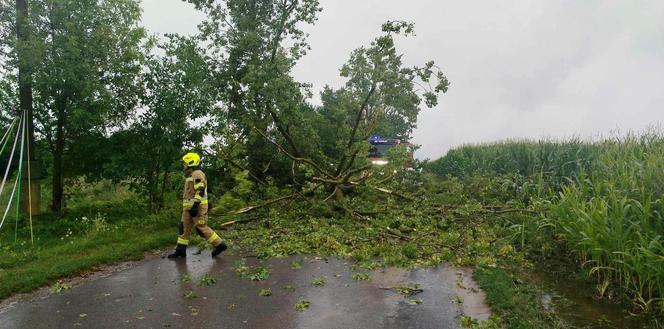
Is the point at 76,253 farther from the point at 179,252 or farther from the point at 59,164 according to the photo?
the point at 59,164

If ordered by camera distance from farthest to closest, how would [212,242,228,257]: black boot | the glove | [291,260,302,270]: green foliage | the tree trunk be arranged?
the tree trunk
[212,242,228,257]: black boot
the glove
[291,260,302,270]: green foliage

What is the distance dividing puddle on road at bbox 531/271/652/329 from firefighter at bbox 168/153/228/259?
5427mm

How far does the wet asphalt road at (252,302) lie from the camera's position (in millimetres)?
5941

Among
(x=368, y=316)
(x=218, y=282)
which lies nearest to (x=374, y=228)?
(x=218, y=282)

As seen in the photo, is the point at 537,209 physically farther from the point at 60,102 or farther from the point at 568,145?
the point at 60,102

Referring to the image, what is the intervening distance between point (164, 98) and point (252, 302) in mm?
8388

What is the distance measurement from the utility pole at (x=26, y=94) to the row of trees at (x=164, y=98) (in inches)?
1.7

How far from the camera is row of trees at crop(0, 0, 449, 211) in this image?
516 inches

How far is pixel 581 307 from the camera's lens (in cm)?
675

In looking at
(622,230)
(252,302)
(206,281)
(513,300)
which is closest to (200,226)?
(206,281)

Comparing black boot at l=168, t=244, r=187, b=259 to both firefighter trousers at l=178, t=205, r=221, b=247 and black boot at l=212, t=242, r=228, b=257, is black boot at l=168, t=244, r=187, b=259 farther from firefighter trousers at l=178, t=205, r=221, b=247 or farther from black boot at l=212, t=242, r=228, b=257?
black boot at l=212, t=242, r=228, b=257

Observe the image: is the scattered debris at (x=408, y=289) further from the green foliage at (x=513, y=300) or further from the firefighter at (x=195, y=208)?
the firefighter at (x=195, y=208)

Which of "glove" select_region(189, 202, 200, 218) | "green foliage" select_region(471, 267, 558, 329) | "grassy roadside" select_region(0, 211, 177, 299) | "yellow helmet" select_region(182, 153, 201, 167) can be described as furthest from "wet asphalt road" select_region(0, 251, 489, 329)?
"yellow helmet" select_region(182, 153, 201, 167)

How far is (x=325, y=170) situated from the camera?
1468 cm
